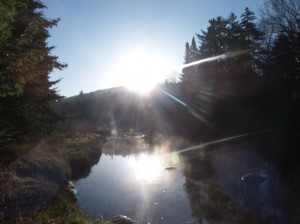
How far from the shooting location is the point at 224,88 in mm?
48531

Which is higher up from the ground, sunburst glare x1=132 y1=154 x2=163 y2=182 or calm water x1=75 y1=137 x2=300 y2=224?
calm water x1=75 y1=137 x2=300 y2=224

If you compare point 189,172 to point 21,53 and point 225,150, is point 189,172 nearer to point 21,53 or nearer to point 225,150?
point 225,150

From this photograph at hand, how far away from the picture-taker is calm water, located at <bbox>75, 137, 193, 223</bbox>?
14311mm

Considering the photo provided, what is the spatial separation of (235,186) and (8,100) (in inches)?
469

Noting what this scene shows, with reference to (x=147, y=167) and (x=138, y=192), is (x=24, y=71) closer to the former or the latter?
(x=138, y=192)

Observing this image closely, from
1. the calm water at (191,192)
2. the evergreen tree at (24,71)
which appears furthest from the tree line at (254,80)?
the evergreen tree at (24,71)

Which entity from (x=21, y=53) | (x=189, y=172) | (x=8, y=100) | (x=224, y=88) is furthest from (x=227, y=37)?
(x=21, y=53)

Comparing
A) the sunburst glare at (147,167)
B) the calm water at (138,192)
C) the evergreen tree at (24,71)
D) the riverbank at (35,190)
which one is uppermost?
the evergreen tree at (24,71)

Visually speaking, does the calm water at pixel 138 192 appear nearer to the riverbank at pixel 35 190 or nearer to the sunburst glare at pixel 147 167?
the sunburst glare at pixel 147 167


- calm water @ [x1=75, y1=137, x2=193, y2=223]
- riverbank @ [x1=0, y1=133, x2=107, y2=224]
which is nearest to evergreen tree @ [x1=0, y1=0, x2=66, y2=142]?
riverbank @ [x1=0, y1=133, x2=107, y2=224]

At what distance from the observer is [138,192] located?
1797cm

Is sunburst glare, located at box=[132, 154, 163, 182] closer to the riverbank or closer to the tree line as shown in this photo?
the riverbank

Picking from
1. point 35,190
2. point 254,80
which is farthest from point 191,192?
point 254,80

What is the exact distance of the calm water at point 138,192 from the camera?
1431cm
